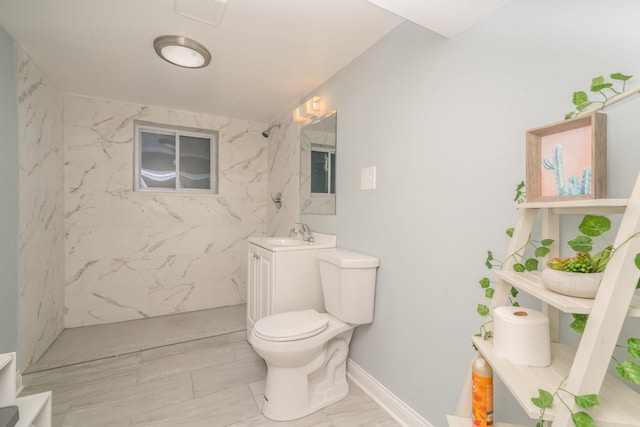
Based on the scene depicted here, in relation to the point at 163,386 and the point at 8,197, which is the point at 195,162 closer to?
the point at 8,197

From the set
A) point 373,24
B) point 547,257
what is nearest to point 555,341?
point 547,257

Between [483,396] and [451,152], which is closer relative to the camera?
[483,396]

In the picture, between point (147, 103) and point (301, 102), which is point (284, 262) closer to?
point (301, 102)

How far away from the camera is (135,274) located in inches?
114

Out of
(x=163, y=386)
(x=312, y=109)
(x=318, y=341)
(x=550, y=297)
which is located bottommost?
(x=163, y=386)

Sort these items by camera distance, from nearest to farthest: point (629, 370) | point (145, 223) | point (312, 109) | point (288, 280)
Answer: point (629, 370)
point (288, 280)
point (312, 109)
point (145, 223)

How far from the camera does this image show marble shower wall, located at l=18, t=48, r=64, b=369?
187 cm

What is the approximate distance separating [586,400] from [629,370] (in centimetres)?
10

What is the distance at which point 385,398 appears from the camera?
1642mm

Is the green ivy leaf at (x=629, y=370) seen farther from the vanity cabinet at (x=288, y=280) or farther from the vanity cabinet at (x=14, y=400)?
the vanity cabinet at (x=14, y=400)

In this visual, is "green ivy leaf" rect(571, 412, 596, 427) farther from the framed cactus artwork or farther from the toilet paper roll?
the framed cactus artwork

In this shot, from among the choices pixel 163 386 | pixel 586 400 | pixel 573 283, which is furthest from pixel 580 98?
pixel 163 386

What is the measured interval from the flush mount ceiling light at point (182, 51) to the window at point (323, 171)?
1.03 m

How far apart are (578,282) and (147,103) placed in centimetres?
344
